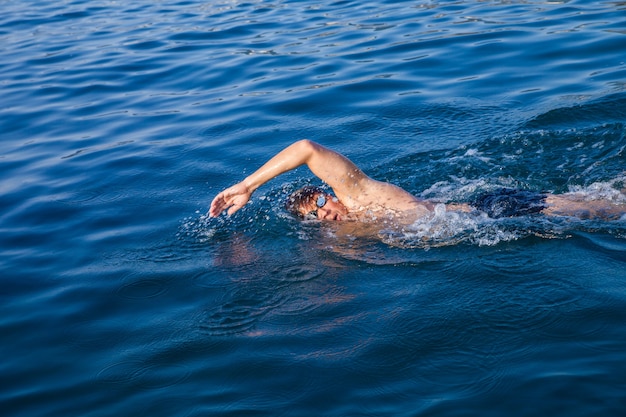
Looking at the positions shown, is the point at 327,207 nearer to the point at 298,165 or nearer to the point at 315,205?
Result: the point at 315,205

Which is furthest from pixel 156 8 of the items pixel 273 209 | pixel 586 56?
pixel 273 209

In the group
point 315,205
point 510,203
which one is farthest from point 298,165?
point 510,203

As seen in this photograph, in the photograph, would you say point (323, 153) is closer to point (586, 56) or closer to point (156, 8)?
point (586, 56)

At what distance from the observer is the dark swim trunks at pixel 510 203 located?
6414mm

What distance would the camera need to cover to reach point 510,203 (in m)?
6.54

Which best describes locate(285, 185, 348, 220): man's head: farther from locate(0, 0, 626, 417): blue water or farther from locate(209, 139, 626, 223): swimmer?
locate(0, 0, 626, 417): blue water

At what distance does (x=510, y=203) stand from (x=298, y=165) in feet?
6.07

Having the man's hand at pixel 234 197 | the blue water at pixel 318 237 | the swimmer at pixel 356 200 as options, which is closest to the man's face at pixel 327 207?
the swimmer at pixel 356 200

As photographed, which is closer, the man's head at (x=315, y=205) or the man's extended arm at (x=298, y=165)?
the man's extended arm at (x=298, y=165)

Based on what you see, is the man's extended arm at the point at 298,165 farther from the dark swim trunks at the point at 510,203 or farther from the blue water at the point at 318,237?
the dark swim trunks at the point at 510,203

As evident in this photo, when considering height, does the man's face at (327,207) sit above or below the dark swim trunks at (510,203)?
above

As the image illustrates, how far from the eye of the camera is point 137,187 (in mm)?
8430

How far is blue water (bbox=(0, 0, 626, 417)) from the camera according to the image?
461 centimetres

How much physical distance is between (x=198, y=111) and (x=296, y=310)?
597cm
